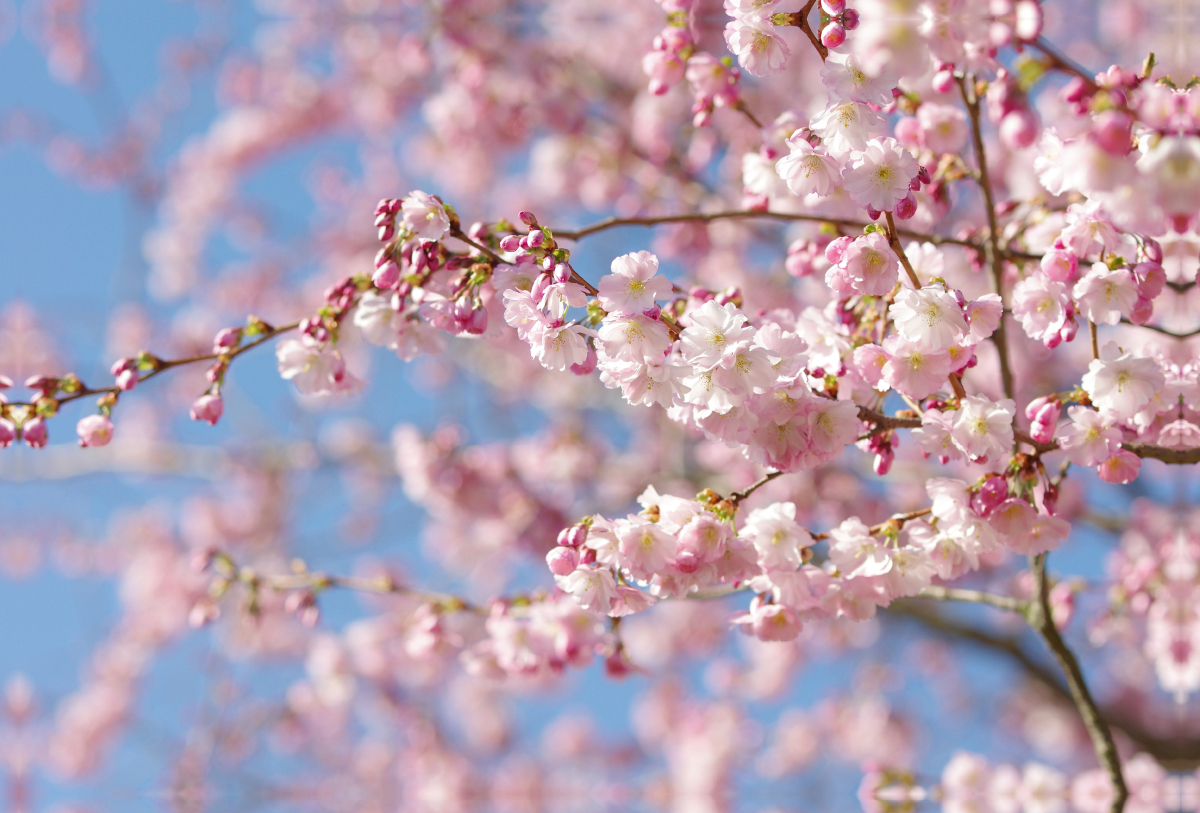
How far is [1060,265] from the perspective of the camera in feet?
5.22

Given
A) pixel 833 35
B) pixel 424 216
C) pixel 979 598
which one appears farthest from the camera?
pixel 979 598

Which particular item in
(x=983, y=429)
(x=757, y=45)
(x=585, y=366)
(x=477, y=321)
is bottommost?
(x=983, y=429)

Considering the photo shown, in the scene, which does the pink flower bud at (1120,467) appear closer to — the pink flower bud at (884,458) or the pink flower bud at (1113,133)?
the pink flower bud at (884,458)

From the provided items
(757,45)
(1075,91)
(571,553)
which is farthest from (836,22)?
(571,553)

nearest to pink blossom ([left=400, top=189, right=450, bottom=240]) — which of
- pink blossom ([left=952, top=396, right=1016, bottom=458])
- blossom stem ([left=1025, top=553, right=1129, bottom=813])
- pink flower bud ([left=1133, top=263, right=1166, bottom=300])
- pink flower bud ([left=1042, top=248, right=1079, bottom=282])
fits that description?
pink blossom ([left=952, top=396, right=1016, bottom=458])

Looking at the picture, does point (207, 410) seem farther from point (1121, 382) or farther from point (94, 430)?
point (1121, 382)

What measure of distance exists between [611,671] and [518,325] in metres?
1.10

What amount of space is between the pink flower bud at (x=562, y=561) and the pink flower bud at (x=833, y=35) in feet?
3.38

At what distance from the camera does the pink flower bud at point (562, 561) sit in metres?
1.64

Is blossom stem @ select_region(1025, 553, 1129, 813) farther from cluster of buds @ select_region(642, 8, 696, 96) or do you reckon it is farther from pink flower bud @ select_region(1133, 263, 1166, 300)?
cluster of buds @ select_region(642, 8, 696, 96)

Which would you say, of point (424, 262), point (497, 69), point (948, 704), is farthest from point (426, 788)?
point (424, 262)

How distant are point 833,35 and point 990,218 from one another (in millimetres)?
597

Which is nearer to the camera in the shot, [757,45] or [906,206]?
[906,206]

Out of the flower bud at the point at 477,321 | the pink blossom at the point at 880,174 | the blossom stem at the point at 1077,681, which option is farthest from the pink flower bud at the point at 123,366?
the blossom stem at the point at 1077,681
